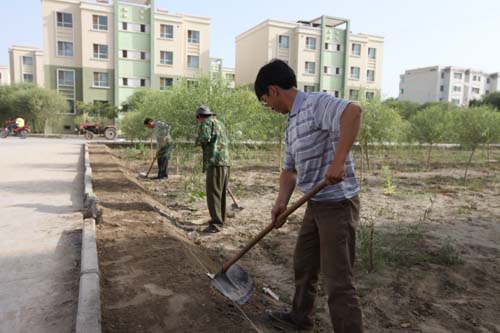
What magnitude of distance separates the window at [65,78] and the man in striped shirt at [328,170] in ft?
118

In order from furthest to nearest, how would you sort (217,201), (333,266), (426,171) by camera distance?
1. (426,171)
2. (217,201)
3. (333,266)

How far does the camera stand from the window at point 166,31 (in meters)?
36.3

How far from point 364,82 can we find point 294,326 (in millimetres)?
44622

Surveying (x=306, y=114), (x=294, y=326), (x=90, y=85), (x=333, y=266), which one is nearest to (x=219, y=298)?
(x=294, y=326)

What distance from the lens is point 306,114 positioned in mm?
2264

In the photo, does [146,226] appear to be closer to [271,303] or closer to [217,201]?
[217,201]

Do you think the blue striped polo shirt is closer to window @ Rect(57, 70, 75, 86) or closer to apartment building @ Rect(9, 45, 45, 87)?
window @ Rect(57, 70, 75, 86)

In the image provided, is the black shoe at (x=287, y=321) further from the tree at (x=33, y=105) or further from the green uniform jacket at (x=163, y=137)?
the tree at (x=33, y=105)

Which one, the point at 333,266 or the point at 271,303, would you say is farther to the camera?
the point at 271,303

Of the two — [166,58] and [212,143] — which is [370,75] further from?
[212,143]

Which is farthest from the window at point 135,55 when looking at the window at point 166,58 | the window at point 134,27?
the window at point 134,27

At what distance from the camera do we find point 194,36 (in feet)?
124

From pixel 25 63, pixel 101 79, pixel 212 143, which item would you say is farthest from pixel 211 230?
pixel 25 63

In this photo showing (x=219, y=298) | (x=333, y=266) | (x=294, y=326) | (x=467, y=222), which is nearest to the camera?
(x=333, y=266)
